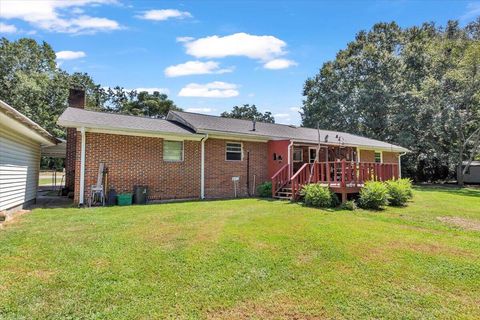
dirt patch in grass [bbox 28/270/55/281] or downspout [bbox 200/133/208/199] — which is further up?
downspout [bbox 200/133/208/199]

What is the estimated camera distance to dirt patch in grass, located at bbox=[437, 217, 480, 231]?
7246 millimetres

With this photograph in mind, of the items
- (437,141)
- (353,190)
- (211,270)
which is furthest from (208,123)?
(437,141)

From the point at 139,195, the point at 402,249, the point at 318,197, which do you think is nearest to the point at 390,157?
the point at 318,197

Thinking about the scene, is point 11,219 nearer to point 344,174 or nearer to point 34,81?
point 344,174

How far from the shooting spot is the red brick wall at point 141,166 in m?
10.3

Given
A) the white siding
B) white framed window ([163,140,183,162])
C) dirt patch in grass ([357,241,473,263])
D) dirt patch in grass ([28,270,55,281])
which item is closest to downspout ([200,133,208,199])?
white framed window ([163,140,183,162])

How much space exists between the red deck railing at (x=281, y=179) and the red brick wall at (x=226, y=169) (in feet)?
3.45

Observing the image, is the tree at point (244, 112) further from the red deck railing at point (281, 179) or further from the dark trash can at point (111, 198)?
the dark trash can at point (111, 198)

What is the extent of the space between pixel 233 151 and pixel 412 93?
1895 cm

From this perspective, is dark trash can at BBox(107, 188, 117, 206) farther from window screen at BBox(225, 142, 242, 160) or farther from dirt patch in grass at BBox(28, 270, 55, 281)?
dirt patch in grass at BBox(28, 270, 55, 281)

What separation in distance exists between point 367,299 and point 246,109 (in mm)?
53794

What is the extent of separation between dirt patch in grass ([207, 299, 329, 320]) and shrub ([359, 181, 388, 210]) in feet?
24.0

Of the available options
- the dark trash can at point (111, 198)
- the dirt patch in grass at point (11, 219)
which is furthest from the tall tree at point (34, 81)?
the dirt patch in grass at point (11, 219)

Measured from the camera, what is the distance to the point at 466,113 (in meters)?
23.4
